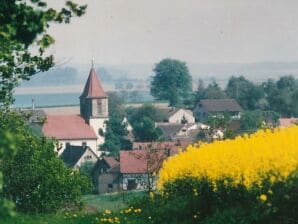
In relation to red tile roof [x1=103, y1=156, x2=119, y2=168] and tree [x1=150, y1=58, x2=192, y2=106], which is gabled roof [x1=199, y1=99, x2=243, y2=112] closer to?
tree [x1=150, y1=58, x2=192, y2=106]

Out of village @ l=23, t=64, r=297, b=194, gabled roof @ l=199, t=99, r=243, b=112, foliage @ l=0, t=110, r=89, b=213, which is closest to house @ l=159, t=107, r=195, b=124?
village @ l=23, t=64, r=297, b=194

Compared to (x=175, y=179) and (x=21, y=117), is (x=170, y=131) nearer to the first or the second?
(x=21, y=117)

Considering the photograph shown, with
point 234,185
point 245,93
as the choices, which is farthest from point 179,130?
point 234,185

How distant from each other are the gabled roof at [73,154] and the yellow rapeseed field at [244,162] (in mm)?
89031

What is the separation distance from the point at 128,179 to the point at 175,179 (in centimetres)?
6403

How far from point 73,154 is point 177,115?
1840 inches

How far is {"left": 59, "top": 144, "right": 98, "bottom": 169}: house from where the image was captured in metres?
103

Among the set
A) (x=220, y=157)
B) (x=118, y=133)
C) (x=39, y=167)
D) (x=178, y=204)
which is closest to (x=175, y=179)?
(x=178, y=204)

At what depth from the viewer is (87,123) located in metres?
133

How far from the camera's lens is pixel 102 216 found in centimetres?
1341

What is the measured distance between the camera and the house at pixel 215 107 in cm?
14625

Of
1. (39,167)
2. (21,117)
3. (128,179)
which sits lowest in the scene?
(128,179)

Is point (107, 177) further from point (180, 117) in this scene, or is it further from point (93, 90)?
point (180, 117)

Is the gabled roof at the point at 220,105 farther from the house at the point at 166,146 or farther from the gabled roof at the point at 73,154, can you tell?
the house at the point at 166,146
